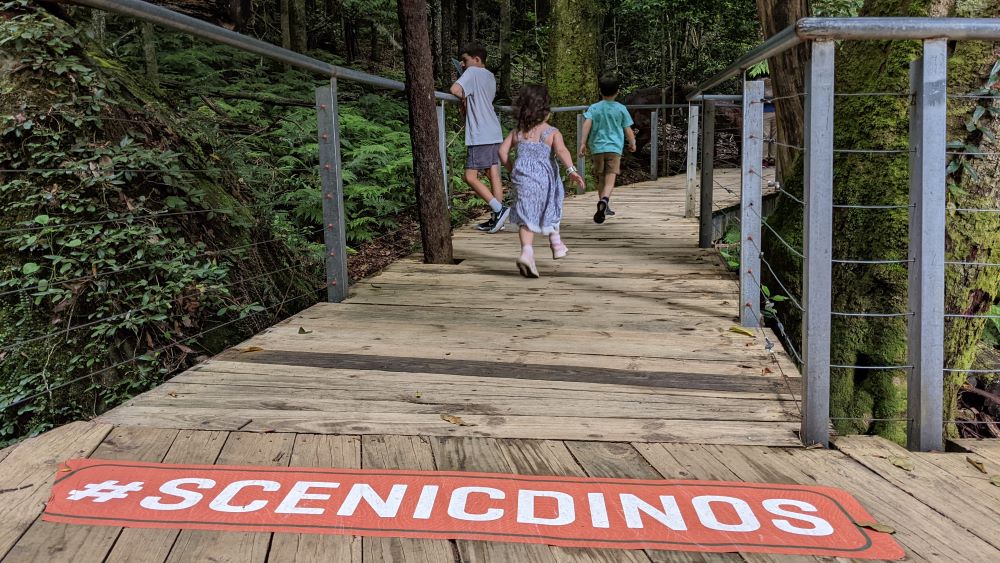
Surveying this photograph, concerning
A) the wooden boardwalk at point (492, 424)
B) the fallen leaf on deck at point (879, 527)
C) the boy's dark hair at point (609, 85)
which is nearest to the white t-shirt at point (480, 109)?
the boy's dark hair at point (609, 85)

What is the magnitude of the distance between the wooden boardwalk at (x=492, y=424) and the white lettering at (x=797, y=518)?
0.51ft

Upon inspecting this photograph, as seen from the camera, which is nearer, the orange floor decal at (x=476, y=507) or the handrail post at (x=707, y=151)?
the orange floor decal at (x=476, y=507)

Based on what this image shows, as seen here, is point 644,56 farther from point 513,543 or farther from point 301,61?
point 513,543

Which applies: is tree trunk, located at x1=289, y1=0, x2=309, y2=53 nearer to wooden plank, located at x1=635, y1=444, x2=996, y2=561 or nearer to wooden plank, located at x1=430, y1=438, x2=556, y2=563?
wooden plank, located at x1=430, y1=438, x2=556, y2=563

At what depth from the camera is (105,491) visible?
2289mm

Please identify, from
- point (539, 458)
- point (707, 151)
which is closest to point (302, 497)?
point (539, 458)

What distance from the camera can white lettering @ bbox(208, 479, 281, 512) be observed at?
7.18 ft

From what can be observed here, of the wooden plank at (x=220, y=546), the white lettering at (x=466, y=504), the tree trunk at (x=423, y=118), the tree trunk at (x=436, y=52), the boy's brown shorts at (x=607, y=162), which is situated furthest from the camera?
the tree trunk at (x=436, y=52)

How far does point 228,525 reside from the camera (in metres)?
2.09

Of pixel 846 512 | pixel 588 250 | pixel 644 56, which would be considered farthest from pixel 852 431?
pixel 644 56

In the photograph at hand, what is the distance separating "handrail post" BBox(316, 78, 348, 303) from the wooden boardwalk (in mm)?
232

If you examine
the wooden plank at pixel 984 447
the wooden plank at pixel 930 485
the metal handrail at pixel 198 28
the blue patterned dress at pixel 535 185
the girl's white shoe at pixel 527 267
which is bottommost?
the wooden plank at pixel 984 447

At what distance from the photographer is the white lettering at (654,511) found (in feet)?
6.91

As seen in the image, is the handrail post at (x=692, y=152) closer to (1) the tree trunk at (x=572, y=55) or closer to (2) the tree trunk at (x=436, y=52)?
(1) the tree trunk at (x=572, y=55)
